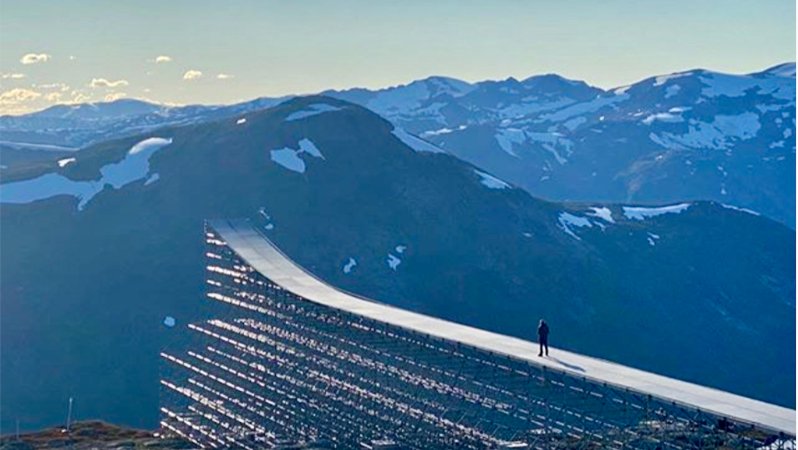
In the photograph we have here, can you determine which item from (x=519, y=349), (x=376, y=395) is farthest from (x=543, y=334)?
(x=376, y=395)

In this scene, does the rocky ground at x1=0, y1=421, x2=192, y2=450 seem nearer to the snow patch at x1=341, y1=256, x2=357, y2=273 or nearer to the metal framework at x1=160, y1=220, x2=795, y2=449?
the metal framework at x1=160, y1=220, x2=795, y2=449

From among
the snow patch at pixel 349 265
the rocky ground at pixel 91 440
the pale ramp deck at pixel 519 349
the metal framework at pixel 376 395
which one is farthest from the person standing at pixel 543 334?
the snow patch at pixel 349 265

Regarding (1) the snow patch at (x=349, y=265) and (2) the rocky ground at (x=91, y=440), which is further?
(1) the snow patch at (x=349, y=265)

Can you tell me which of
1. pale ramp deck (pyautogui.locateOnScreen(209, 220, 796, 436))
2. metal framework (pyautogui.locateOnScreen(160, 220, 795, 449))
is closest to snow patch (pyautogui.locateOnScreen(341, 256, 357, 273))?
metal framework (pyautogui.locateOnScreen(160, 220, 795, 449))

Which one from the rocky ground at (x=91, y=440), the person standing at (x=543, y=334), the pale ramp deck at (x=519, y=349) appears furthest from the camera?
the rocky ground at (x=91, y=440)

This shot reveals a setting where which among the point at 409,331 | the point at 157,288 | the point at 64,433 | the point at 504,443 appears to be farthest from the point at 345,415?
the point at 157,288

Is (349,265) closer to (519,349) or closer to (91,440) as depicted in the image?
(91,440)

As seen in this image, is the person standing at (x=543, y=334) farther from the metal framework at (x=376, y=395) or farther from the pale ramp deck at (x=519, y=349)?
the metal framework at (x=376, y=395)
